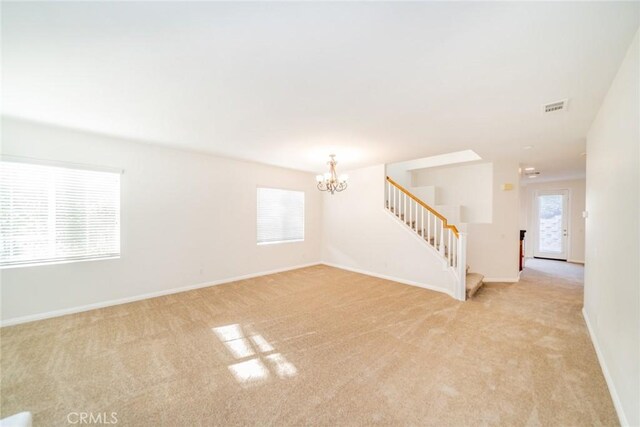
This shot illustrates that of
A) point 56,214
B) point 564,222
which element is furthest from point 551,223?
point 56,214

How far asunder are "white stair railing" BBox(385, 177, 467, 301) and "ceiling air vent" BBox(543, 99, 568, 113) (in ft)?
6.84

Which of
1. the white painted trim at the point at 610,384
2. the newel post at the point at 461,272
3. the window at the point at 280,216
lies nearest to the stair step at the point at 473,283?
the newel post at the point at 461,272

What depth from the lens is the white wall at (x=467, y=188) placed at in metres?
5.32

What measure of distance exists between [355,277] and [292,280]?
1434mm

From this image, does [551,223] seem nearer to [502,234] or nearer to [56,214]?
[502,234]

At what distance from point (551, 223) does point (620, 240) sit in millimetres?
7803

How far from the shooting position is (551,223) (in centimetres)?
754

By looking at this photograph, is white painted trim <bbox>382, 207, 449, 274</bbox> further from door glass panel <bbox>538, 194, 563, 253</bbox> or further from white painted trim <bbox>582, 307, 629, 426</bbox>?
door glass panel <bbox>538, 194, 563, 253</bbox>

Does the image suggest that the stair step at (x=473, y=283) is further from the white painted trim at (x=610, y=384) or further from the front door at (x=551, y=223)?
the front door at (x=551, y=223)

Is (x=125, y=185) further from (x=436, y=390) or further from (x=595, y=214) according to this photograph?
(x=595, y=214)

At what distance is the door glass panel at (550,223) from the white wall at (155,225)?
8.67 meters

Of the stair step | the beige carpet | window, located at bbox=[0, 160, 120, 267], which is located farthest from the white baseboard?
the stair step

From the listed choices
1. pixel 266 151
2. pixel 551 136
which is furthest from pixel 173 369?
pixel 551 136

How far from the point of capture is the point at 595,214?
2607 millimetres
